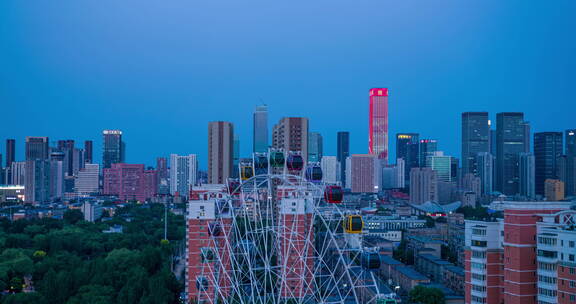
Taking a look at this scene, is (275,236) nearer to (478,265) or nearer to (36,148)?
(478,265)

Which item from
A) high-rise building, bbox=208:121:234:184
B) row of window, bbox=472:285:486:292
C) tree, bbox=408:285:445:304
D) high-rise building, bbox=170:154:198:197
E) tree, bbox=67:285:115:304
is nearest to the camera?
row of window, bbox=472:285:486:292

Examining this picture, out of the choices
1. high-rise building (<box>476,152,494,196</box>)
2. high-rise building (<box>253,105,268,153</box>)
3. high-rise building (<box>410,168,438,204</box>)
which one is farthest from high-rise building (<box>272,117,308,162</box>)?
high-rise building (<box>476,152,494,196</box>)

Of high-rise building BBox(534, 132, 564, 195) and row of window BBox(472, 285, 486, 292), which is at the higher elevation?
high-rise building BBox(534, 132, 564, 195)

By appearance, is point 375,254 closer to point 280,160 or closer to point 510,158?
point 280,160

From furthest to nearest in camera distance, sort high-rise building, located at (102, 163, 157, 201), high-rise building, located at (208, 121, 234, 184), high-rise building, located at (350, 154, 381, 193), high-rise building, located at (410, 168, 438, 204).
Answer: high-rise building, located at (350, 154, 381, 193), high-rise building, located at (102, 163, 157, 201), high-rise building, located at (410, 168, 438, 204), high-rise building, located at (208, 121, 234, 184)

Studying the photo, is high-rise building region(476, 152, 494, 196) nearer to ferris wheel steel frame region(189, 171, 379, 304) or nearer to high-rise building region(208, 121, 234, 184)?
high-rise building region(208, 121, 234, 184)

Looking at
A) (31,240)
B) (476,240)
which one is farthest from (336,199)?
(31,240)
